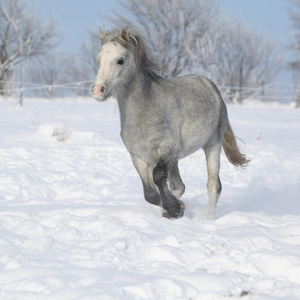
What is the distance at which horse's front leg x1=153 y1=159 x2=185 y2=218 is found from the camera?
156 inches

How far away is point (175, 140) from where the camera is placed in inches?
160

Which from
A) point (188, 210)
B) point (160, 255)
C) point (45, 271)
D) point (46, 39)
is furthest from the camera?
point (46, 39)

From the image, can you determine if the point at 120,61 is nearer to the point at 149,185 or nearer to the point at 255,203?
the point at 149,185

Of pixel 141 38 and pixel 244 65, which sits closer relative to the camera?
pixel 141 38

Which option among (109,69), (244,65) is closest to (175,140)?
(109,69)

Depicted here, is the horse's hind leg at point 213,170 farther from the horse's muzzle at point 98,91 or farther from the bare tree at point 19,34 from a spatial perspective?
the bare tree at point 19,34

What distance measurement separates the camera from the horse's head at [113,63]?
140 inches

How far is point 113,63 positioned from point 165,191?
1225 mm

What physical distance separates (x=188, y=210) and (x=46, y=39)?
31725 mm

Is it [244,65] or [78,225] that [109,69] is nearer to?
[78,225]

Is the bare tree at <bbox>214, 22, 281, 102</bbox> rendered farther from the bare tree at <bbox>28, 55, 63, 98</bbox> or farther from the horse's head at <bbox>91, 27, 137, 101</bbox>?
the horse's head at <bbox>91, 27, 137, 101</bbox>

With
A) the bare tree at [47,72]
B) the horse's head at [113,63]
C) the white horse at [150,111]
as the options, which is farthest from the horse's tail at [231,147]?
the bare tree at [47,72]

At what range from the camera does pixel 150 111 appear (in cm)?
395

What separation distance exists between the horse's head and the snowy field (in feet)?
3.57
